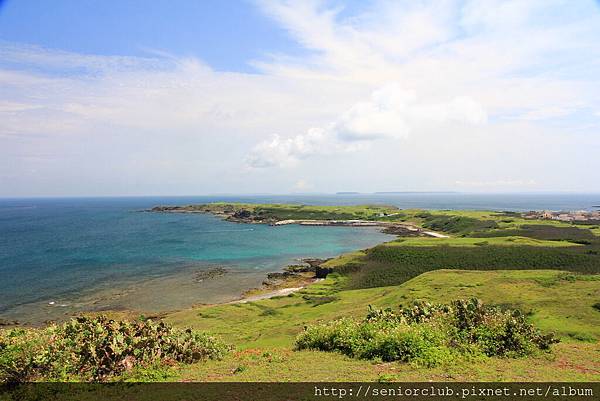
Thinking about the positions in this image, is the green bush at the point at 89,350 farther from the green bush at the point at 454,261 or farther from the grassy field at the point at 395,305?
the green bush at the point at 454,261

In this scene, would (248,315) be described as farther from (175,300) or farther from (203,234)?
(203,234)

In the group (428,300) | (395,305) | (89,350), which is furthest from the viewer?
(395,305)

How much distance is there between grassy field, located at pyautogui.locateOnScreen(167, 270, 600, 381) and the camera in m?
16.2

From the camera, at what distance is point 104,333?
18078 millimetres

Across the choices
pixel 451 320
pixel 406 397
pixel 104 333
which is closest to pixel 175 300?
pixel 104 333

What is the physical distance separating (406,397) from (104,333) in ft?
46.1

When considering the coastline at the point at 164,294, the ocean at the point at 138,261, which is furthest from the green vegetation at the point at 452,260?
the ocean at the point at 138,261

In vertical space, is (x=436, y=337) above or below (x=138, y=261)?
above

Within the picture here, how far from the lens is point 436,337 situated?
19125 millimetres

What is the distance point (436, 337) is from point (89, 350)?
1649cm

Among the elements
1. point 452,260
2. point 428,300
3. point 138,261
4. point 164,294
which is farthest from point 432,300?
point 138,261

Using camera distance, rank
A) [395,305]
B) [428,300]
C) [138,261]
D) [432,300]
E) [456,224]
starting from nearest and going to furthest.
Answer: [428,300] → [432,300] → [395,305] → [138,261] → [456,224]

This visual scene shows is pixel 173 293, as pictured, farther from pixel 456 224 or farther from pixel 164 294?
pixel 456 224

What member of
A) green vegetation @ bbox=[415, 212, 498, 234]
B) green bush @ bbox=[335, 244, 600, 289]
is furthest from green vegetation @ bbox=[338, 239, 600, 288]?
green vegetation @ bbox=[415, 212, 498, 234]
